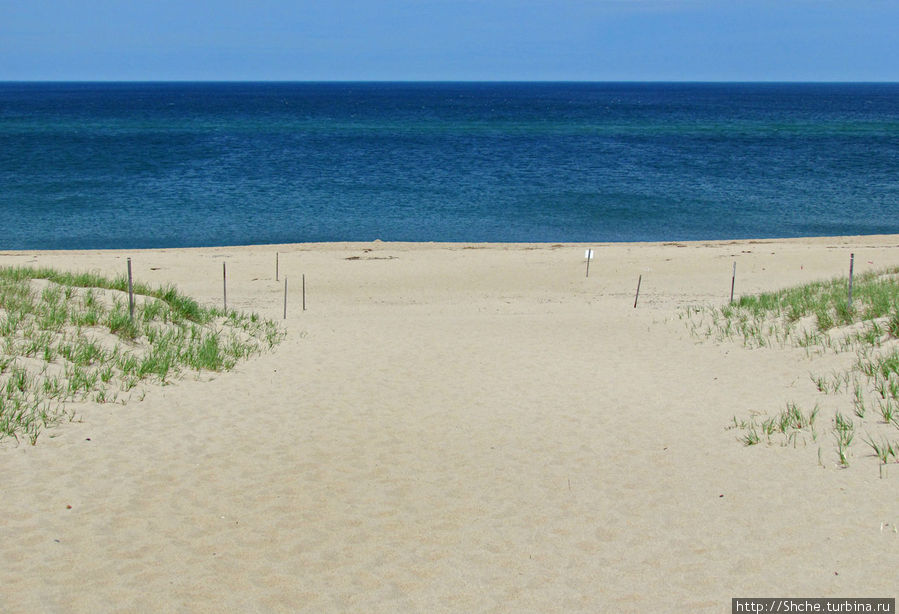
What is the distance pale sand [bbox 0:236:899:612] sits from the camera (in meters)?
6.26

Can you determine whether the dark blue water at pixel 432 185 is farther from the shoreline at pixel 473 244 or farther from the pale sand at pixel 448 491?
the pale sand at pixel 448 491

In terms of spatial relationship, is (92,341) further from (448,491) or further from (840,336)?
(840,336)

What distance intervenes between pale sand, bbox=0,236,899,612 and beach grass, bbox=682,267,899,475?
351 mm

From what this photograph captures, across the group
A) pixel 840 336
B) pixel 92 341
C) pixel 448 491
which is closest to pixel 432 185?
pixel 840 336

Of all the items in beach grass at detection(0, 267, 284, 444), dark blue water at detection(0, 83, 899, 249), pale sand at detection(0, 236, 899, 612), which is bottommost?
pale sand at detection(0, 236, 899, 612)

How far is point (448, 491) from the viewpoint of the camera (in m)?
8.27

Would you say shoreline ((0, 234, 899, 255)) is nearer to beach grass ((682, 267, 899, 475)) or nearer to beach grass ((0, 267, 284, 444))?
beach grass ((682, 267, 899, 475))

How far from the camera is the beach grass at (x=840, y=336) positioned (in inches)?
371

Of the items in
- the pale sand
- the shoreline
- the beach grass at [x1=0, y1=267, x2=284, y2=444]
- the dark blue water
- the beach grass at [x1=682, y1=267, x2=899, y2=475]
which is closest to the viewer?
the pale sand

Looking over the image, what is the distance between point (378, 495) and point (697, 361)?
796 centimetres

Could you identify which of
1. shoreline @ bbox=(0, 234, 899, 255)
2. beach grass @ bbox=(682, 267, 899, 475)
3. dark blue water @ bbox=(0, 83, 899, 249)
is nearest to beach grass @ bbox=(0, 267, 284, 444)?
beach grass @ bbox=(682, 267, 899, 475)

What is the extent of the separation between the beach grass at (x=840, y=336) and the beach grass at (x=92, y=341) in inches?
349

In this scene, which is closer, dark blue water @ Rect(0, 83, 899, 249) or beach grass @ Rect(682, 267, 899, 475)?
beach grass @ Rect(682, 267, 899, 475)

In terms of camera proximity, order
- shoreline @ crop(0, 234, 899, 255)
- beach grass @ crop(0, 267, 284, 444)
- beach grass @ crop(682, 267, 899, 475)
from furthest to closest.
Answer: shoreline @ crop(0, 234, 899, 255), beach grass @ crop(0, 267, 284, 444), beach grass @ crop(682, 267, 899, 475)
